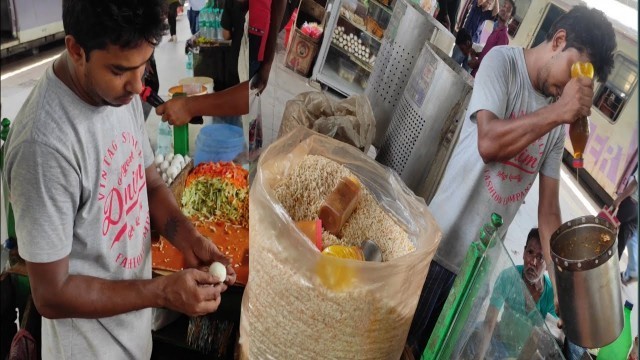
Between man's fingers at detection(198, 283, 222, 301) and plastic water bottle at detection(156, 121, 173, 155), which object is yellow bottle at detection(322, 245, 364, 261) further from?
plastic water bottle at detection(156, 121, 173, 155)

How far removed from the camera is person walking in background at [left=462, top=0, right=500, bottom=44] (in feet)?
3.59

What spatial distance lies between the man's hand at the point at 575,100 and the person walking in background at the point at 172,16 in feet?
2.41

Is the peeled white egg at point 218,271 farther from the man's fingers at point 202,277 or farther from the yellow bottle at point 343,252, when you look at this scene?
the yellow bottle at point 343,252

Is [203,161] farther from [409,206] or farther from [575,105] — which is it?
[575,105]

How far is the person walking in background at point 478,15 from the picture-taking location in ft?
3.59

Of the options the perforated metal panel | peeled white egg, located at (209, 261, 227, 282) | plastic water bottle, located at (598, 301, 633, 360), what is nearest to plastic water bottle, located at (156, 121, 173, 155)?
peeled white egg, located at (209, 261, 227, 282)

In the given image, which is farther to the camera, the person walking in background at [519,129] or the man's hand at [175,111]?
the man's hand at [175,111]

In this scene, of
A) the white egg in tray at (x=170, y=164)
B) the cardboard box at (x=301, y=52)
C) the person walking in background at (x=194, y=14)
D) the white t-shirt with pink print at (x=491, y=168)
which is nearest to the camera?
the white t-shirt with pink print at (x=491, y=168)

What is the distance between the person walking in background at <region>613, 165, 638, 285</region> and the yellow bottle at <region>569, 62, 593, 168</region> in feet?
0.43

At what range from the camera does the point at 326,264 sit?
3.29 ft

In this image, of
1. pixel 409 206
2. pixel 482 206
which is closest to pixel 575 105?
pixel 482 206

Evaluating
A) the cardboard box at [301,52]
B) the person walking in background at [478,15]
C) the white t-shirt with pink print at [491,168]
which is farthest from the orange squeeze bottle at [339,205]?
the cardboard box at [301,52]

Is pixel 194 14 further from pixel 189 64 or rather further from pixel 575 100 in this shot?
pixel 575 100

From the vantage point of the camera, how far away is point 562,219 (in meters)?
0.88
